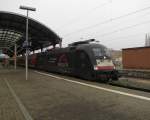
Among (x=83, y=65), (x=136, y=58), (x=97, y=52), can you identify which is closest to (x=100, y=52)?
(x=97, y=52)

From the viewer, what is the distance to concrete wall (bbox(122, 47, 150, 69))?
23355 millimetres

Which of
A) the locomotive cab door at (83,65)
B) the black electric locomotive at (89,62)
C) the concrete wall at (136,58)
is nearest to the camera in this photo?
the black electric locomotive at (89,62)

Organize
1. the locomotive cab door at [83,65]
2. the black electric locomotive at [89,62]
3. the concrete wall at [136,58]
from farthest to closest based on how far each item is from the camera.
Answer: the concrete wall at [136,58]
the locomotive cab door at [83,65]
the black electric locomotive at [89,62]

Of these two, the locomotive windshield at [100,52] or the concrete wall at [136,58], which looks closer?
the locomotive windshield at [100,52]

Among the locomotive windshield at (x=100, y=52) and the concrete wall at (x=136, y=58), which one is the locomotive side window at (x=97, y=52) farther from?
the concrete wall at (x=136, y=58)

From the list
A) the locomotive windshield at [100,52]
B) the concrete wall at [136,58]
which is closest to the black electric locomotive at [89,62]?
the locomotive windshield at [100,52]

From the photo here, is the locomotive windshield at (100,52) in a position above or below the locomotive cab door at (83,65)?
above

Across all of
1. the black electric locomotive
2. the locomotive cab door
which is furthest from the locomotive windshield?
the locomotive cab door

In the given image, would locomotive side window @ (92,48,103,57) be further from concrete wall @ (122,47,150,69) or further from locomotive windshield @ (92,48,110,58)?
concrete wall @ (122,47,150,69)

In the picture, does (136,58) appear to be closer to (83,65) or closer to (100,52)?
(100,52)

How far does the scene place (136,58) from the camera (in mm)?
24812

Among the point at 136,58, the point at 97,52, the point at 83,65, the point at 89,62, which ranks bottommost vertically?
the point at 83,65

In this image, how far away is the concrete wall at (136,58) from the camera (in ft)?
76.6

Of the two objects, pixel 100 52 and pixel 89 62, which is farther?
pixel 100 52
